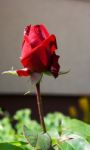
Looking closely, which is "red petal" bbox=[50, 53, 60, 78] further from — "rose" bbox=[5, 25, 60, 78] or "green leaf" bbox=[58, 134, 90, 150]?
"green leaf" bbox=[58, 134, 90, 150]

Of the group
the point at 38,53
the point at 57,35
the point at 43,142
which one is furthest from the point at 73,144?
the point at 57,35

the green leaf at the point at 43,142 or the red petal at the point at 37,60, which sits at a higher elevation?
the red petal at the point at 37,60

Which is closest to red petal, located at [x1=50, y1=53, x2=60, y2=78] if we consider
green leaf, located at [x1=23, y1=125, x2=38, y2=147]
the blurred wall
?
green leaf, located at [x1=23, y1=125, x2=38, y2=147]

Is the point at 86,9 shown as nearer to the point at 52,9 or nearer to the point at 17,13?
the point at 52,9

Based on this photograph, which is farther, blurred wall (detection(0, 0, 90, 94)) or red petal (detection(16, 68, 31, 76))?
blurred wall (detection(0, 0, 90, 94))

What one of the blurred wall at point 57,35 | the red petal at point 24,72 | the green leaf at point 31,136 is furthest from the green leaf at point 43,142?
the blurred wall at point 57,35

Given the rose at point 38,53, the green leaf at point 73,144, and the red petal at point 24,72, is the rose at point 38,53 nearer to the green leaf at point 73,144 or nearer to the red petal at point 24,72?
the red petal at point 24,72
